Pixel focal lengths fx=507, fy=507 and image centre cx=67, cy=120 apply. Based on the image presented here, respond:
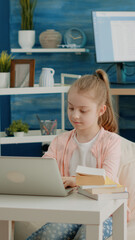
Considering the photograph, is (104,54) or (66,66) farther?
(66,66)

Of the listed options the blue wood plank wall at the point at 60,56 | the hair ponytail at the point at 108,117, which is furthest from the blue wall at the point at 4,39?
the hair ponytail at the point at 108,117

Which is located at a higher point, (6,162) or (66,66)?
(66,66)

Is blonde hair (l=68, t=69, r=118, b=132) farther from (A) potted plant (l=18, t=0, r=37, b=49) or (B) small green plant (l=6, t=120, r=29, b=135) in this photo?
(A) potted plant (l=18, t=0, r=37, b=49)

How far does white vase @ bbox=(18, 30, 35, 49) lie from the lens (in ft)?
14.0

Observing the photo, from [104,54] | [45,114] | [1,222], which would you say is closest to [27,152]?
[45,114]

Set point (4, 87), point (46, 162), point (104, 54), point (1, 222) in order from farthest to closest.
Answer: point (104, 54) → point (4, 87) → point (1, 222) → point (46, 162)

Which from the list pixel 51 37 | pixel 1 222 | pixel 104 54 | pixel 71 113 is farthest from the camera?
pixel 51 37

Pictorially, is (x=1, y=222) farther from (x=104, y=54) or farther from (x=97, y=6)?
(x=97, y=6)

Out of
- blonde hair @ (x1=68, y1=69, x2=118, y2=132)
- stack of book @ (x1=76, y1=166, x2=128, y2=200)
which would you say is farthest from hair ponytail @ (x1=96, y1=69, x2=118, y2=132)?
stack of book @ (x1=76, y1=166, x2=128, y2=200)

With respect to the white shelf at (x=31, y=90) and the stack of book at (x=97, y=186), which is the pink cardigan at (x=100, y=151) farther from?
the white shelf at (x=31, y=90)

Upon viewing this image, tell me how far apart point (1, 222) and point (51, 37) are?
2.95 m

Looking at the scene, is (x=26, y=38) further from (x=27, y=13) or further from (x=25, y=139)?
(x=25, y=139)

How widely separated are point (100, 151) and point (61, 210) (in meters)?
0.60

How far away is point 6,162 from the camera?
1417 mm
